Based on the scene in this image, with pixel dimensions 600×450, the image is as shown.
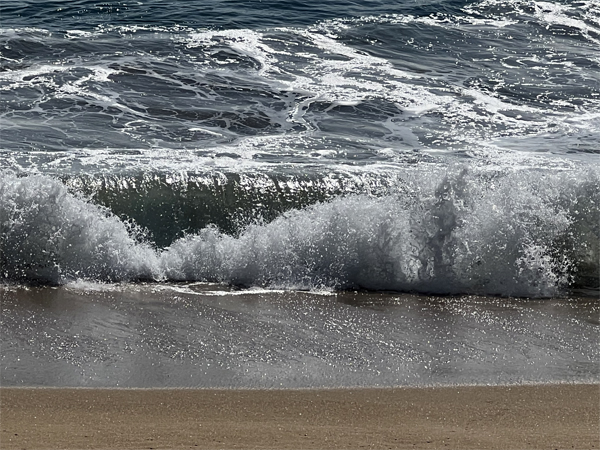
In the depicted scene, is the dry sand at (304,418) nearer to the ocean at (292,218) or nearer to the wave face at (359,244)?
the ocean at (292,218)

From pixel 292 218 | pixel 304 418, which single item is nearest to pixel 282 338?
pixel 304 418

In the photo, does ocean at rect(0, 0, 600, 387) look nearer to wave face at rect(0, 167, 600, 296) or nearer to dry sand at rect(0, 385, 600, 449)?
wave face at rect(0, 167, 600, 296)

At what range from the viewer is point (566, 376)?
17.6ft

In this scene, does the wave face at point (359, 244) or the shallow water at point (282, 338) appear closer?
the shallow water at point (282, 338)

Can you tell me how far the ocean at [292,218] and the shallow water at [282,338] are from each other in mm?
21

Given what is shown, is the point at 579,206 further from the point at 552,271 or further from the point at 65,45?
the point at 65,45

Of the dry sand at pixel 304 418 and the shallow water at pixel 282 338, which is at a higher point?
the dry sand at pixel 304 418

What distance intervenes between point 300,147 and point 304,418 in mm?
5473

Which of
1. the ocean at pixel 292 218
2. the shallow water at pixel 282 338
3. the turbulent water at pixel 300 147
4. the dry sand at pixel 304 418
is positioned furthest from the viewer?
the turbulent water at pixel 300 147

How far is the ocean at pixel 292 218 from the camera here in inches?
223

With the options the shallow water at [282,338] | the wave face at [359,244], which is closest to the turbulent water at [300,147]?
the wave face at [359,244]

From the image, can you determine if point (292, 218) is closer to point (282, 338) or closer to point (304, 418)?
point (282, 338)

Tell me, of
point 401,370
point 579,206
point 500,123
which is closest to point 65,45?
point 500,123

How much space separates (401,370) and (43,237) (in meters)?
3.35
